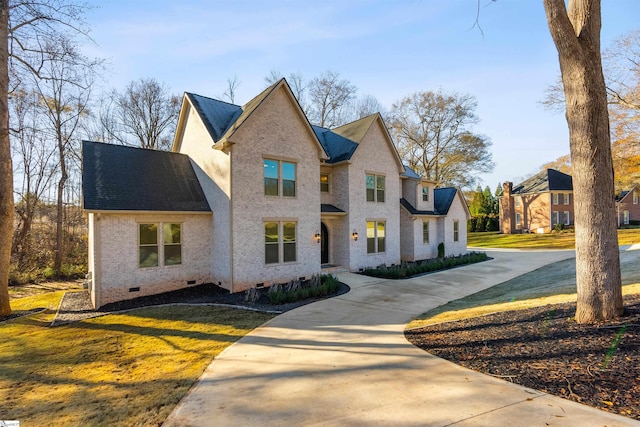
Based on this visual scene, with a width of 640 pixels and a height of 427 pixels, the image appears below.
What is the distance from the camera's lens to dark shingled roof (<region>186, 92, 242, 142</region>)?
13167 mm

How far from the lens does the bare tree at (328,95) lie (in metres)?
32.1

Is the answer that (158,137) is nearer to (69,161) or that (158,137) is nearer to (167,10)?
(69,161)

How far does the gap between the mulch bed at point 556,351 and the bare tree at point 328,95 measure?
28775mm

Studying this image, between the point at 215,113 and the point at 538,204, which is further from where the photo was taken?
the point at 538,204

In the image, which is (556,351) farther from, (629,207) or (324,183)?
(629,207)

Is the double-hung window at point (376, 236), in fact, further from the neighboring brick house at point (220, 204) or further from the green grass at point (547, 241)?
the green grass at point (547, 241)

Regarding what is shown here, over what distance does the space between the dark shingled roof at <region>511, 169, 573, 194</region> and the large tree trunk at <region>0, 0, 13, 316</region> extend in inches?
1886

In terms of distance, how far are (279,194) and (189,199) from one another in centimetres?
385

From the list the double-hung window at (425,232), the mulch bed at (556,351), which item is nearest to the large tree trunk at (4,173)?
the mulch bed at (556,351)

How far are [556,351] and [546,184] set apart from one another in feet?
141

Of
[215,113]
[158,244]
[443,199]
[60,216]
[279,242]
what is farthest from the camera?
[443,199]

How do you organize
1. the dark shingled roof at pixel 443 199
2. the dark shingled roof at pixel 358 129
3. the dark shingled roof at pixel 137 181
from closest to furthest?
the dark shingled roof at pixel 137 181
the dark shingled roof at pixel 358 129
the dark shingled roof at pixel 443 199

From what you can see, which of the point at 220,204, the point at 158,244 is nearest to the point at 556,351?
the point at 220,204

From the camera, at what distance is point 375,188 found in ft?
58.0
